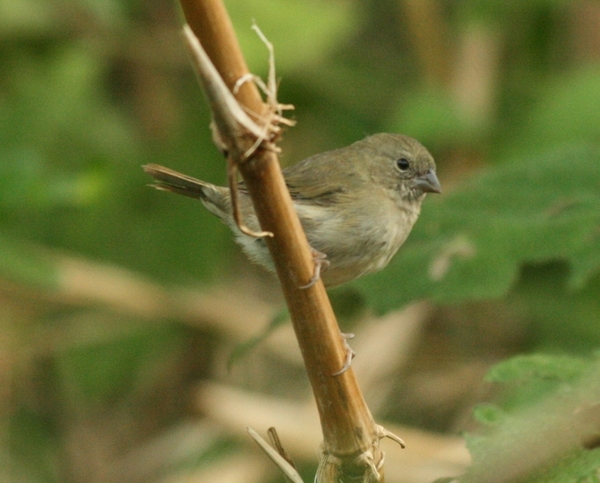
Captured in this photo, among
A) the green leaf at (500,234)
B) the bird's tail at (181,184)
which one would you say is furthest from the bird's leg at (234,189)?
the bird's tail at (181,184)

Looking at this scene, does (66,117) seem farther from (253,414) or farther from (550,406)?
(550,406)

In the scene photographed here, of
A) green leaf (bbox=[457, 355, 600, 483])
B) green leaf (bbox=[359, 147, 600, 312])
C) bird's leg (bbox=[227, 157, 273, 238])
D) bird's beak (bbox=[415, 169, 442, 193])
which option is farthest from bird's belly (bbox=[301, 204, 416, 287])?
bird's leg (bbox=[227, 157, 273, 238])

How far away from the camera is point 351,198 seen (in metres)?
3.26

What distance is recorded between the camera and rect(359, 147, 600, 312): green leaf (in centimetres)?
235

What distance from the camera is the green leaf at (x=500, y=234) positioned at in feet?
7.70

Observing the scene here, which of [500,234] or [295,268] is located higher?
[500,234]

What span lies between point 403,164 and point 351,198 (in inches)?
16.8

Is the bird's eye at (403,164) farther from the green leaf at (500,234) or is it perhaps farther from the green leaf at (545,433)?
the green leaf at (545,433)

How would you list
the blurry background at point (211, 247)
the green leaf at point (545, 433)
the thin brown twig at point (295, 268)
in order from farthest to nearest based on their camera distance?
the blurry background at point (211, 247) → the thin brown twig at point (295, 268) → the green leaf at point (545, 433)

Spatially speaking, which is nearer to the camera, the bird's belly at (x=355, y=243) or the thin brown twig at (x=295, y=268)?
the thin brown twig at (x=295, y=268)

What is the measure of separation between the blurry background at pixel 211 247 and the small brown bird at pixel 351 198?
0.85 meters

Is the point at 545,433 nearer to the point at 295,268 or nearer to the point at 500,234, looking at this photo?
the point at 295,268

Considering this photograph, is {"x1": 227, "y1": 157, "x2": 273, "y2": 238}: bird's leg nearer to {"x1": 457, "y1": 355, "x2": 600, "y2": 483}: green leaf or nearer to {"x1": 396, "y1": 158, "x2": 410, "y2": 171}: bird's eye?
{"x1": 457, "y1": 355, "x2": 600, "y2": 483}: green leaf

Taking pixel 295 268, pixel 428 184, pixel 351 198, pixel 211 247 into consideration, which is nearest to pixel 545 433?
pixel 295 268
